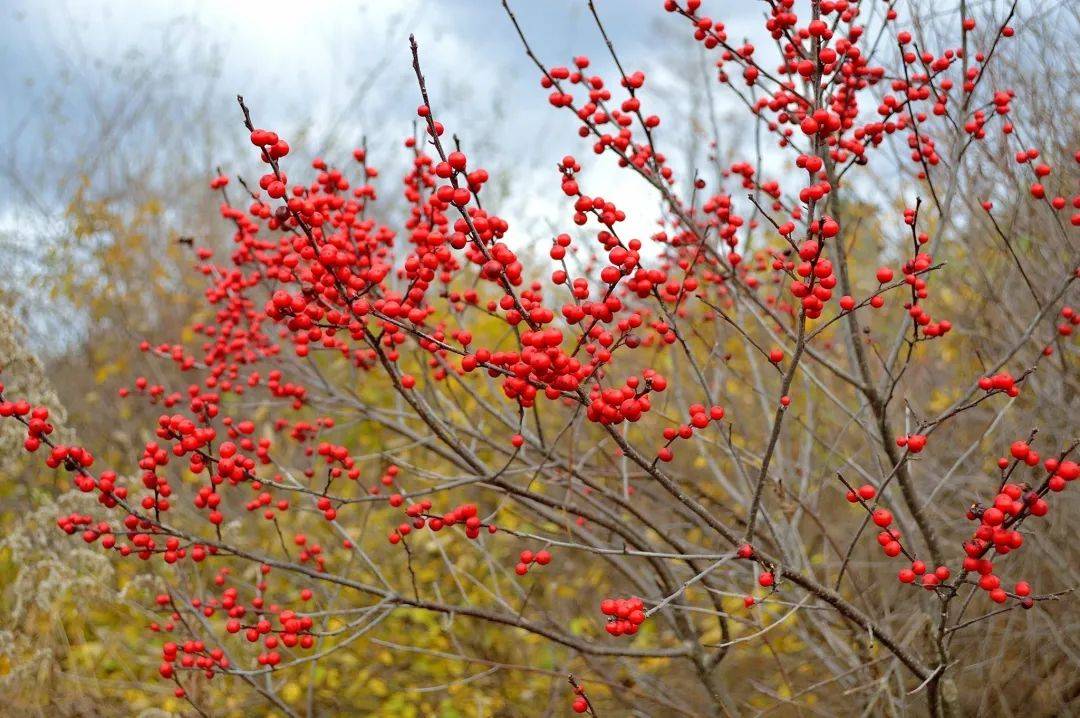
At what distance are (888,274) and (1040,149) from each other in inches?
73.6

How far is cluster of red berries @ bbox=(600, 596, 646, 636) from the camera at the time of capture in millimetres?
1805

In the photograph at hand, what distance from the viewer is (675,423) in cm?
249

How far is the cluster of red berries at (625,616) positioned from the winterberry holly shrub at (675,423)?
0.04ft

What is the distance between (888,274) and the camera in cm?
205

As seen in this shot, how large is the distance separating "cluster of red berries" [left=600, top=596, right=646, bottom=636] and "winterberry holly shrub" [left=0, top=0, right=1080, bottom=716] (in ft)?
0.04

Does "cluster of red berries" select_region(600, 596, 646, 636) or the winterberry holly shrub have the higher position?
the winterberry holly shrub

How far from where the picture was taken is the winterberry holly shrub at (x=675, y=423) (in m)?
1.89

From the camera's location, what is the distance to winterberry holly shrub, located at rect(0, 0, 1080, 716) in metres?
1.89

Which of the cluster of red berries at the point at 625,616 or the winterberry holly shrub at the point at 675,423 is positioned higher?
the winterberry holly shrub at the point at 675,423

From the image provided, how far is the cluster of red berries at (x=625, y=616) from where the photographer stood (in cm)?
180

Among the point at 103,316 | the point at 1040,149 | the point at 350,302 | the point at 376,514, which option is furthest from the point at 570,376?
the point at 103,316

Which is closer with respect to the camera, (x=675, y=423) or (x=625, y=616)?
(x=625, y=616)

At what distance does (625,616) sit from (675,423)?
78 centimetres

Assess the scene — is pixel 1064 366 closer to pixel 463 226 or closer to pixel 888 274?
pixel 888 274
